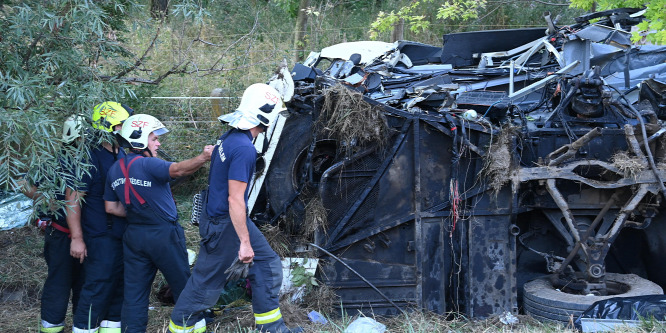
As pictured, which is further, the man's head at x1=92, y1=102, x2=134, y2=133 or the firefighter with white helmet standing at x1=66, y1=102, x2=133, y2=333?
the firefighter with white helmet standing at x1=66, y1=102, x2=133, y2=333

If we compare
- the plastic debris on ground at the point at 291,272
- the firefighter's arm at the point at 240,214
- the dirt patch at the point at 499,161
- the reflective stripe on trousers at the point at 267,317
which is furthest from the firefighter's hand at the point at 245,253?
the dirt patch at the point at 499,161

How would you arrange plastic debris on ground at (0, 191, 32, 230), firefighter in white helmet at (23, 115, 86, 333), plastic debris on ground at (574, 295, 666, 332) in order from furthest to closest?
plastic debris on ground at (0, 191, 32, 230)
firefighter in white helmet at (23, 115, 86, 333)
plastic debris on ground at (574, 295, 666, 332)

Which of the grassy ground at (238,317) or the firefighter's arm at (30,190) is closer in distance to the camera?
the firefighter's arm at (30,190)

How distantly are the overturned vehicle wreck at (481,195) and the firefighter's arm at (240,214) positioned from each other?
→ 4.90 ft

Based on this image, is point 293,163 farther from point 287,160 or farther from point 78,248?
point 78,248

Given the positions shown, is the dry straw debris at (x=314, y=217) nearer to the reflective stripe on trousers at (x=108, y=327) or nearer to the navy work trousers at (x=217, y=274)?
the navy work trousers at (x=217, y=274)

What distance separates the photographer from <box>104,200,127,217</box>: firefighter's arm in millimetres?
4652

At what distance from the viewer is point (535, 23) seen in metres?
14.6

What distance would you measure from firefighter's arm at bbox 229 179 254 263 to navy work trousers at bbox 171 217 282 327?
0.17 metres

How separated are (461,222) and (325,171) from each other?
1198mm

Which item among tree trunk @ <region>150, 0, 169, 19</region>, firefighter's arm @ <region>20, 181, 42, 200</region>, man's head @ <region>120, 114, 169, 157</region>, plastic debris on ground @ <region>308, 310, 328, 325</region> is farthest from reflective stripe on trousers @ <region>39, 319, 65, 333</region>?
tree trunk @ <region>150, 0, 169, 19</region>

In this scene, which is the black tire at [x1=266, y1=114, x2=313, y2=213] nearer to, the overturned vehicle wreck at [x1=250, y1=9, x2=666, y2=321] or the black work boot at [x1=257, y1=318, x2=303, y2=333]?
the overturned vehicle wreck at [x1=250, y1=9, x2=666, y2=321]

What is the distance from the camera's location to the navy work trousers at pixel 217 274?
14.0ft

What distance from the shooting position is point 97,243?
469 cm
